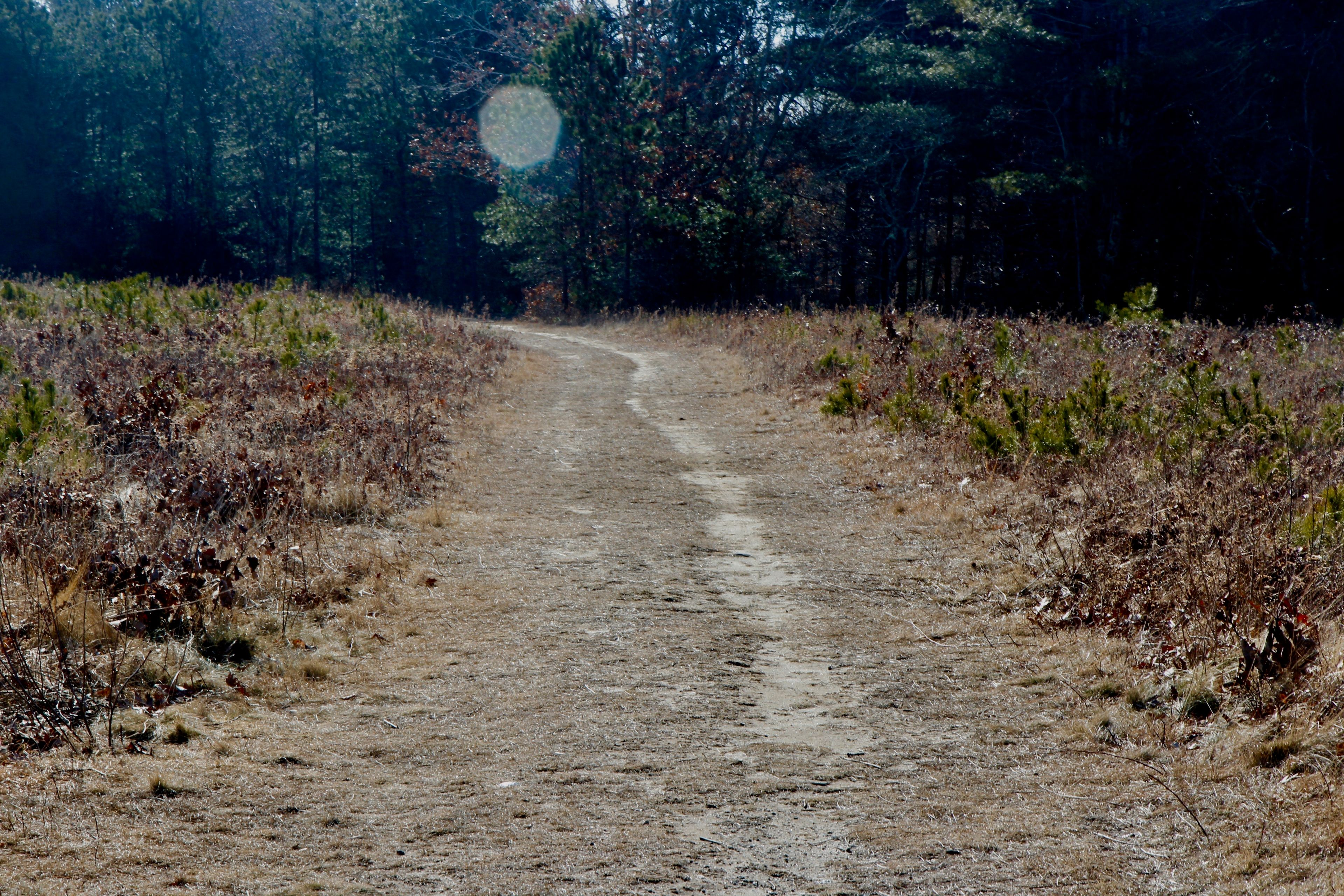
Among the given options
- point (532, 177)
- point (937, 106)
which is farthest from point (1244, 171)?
point (532, 177)

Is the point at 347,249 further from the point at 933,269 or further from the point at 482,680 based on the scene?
the point at 482,680

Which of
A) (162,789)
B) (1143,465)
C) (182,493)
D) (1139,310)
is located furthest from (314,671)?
(1139,310)

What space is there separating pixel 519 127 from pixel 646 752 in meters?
34.5

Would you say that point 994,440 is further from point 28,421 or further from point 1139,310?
point 28,421

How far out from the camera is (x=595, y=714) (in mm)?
4617

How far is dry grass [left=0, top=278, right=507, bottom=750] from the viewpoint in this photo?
4.66 meters

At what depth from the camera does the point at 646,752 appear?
13.9ft

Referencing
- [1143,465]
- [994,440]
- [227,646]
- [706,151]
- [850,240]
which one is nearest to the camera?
[227,646]

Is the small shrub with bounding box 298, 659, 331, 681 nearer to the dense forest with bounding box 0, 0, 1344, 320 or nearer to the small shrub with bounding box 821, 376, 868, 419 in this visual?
the small shrub with bounding box 821, 376, 868, 419

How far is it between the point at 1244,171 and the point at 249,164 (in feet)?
127

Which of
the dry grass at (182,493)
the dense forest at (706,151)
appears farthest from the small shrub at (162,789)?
the dense forest at (706,151)

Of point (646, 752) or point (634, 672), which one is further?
point (634, 672)

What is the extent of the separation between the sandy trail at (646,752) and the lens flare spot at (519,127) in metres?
28.2

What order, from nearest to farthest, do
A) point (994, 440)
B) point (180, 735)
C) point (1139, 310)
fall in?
1. point (180, 735)
2. point (994, 440)
3. point (1139, 310)
